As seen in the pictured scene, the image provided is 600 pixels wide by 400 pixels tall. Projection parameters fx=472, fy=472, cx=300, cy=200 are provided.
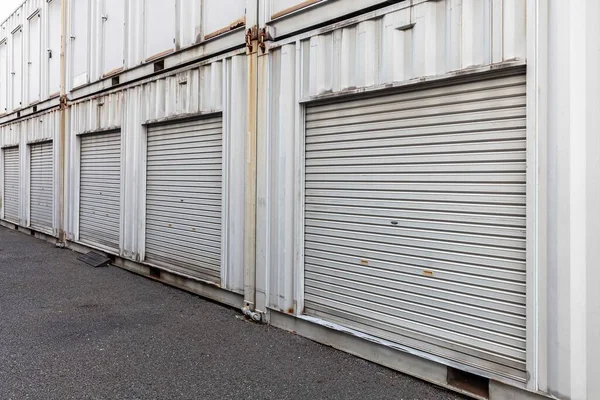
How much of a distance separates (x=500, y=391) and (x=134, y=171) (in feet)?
22.8

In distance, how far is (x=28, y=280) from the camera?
8.05 meters

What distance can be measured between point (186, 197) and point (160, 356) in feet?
10.6

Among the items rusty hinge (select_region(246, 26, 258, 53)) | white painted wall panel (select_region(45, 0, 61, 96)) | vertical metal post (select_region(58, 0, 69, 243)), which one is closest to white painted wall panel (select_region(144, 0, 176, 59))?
rusty hinge (select_region(246, 26, 258, 53))

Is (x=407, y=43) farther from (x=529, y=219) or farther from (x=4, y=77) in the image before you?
(x=4, y=77)

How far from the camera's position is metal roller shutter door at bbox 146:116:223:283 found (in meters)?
6.84

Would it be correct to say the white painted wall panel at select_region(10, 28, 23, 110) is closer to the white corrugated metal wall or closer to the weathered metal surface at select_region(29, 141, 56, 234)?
the weathered metal surface at select_region(29, 141, 56, 234)

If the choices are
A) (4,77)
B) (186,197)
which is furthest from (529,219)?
(4,77)

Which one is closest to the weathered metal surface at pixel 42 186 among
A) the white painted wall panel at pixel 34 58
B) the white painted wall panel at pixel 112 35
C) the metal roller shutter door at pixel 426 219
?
the white painted wall panel at pixel 34 58

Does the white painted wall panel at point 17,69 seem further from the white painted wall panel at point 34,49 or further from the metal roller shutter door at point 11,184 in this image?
the metal roller shutter door at point 11,184

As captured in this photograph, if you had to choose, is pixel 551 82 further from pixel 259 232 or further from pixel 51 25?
pixel 51 25

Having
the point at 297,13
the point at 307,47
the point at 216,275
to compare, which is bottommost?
the point at 216,275

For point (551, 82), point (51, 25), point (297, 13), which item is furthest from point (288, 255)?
point (51, 25)

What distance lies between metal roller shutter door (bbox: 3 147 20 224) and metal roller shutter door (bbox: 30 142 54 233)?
1648 millimetres

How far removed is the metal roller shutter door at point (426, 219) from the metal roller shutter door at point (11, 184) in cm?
1337
